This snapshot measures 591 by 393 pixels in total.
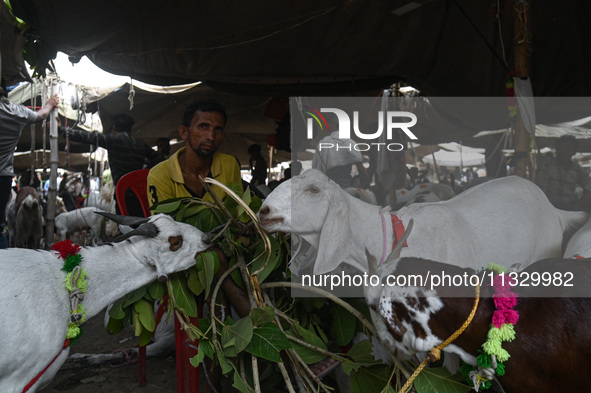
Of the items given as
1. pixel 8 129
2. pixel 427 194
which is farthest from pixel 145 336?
pixel 8 129

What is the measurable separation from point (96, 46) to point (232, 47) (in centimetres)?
137

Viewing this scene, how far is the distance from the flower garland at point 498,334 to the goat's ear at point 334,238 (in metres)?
0.90

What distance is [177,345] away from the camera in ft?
7.95

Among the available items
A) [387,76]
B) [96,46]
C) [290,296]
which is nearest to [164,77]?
[96,46]

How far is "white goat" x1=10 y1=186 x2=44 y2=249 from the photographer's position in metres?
7.44

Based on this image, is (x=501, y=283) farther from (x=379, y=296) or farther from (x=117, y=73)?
(x=117, y=73)

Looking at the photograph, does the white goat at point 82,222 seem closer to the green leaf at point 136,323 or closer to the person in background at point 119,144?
the person in background at point 119,144

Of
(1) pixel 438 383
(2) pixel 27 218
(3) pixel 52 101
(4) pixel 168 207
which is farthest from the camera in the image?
(2) pixel 27 218

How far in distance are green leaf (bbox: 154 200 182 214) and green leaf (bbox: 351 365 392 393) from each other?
4.13 ft

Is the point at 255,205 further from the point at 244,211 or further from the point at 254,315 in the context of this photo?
the point at 254,315

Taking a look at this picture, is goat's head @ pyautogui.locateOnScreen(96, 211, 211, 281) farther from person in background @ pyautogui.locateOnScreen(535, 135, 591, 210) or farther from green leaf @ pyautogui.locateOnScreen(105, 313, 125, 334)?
person in background @ pyautogui.locateOnScreen(535, 135, 591, 210)

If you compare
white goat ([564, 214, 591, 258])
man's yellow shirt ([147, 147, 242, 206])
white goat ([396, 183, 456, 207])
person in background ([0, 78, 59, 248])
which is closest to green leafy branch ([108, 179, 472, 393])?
man's yellow shirt ([147, 147, 242, 206])

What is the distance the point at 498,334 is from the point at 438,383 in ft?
1.36

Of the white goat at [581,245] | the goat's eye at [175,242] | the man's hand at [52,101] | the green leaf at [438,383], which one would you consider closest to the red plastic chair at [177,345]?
the goat's eye at [175,242]
